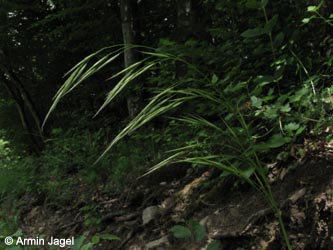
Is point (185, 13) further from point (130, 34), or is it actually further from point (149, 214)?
point (149, 214)

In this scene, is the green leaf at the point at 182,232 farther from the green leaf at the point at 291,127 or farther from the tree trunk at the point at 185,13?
the tree trunk at the point at 185,13

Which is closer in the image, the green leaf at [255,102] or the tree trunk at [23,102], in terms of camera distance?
the green leaf at [255,102]

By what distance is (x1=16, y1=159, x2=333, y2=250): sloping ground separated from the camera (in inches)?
84.4

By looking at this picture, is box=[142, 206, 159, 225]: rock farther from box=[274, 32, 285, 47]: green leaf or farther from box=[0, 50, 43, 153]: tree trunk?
box=[0, 50, 43, 153]: tree trunk

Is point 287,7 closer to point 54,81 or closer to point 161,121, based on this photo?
point 161,121

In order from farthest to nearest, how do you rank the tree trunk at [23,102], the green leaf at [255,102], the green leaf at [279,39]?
1. the tree trunk at [23,102]
2. the green leaf at [255,102]
3. the green leaf at [279,39]

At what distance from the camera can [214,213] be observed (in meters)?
2.95

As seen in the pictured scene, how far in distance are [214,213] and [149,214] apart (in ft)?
2.73

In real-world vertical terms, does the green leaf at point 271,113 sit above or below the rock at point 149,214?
above

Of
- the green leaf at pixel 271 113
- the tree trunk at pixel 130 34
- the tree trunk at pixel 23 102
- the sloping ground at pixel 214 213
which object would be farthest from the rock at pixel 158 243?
the tree trunk at pixel 23 102

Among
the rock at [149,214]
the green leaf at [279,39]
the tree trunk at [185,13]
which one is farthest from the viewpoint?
the tree trunk at [185,13]

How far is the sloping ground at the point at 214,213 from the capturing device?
2143mm

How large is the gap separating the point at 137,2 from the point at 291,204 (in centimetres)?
507

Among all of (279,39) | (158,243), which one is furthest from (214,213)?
(279,39)
